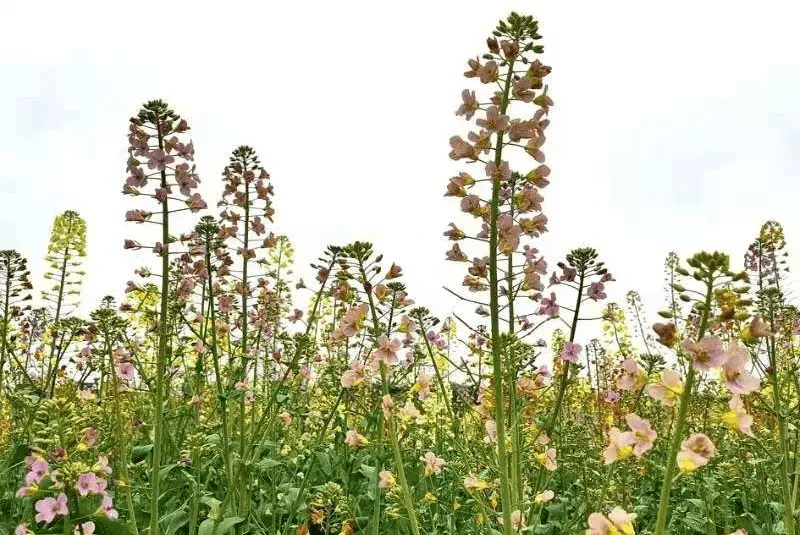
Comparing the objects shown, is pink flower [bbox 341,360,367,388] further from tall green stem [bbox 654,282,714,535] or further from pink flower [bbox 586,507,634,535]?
tall green stem [bbox 654,282,714,535]

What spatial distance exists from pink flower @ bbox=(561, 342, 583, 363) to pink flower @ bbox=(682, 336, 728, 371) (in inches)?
86.3

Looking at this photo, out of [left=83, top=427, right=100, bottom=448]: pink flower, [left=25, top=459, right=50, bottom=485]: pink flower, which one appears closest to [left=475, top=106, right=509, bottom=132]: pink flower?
[left=83, top=427, right=100, bottom=448]: pink flower

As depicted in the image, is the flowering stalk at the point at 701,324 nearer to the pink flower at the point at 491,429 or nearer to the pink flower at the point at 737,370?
the pink flower at the point at 737,370

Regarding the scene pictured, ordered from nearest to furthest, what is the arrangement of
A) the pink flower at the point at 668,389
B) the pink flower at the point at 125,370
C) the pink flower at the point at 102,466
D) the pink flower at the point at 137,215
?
the pink flower at the point at 668,389 < the pink flower at the point at 102,466 < the pink flower at the point at 137,215 < the pink flower at the point at 125,370

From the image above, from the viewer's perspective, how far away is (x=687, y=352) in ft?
6.05

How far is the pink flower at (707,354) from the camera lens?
6.03 ft

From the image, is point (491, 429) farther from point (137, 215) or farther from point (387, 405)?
point (137, 215)

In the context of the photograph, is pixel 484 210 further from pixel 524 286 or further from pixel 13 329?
pixel 13 329

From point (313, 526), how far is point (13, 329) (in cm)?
342

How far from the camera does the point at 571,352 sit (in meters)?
4.07

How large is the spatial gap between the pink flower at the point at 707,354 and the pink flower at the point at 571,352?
219cm

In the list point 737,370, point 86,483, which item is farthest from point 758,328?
point 86,483

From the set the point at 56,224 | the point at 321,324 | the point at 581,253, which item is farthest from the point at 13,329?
the point at 581,253

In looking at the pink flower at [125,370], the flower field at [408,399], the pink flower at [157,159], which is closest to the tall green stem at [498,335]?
the flower field at [408,399]
